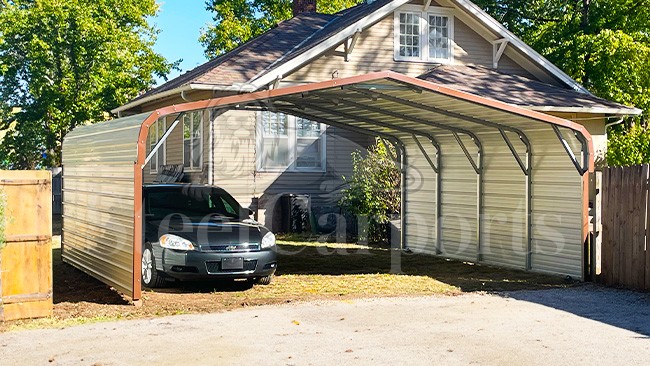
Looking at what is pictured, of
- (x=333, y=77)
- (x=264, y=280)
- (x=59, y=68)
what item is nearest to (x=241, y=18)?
(x=59, y=68)

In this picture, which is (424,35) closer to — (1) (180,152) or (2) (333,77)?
(2) (333,77)

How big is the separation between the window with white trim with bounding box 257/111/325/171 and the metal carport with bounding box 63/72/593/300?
533cm

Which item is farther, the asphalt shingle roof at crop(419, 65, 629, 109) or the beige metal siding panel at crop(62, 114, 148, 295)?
the asphalt shingle roof at crop(419, 65, 629, 109)

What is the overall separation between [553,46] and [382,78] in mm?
20656

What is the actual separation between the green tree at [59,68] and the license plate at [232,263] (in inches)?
972

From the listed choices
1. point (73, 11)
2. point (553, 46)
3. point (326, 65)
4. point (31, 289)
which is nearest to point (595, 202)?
point (31, 289)

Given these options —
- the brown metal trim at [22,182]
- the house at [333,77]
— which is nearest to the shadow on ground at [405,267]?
the house at [333,77]

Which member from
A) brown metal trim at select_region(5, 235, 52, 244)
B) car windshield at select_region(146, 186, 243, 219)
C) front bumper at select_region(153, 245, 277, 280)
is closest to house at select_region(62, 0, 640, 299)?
front bumper at select_region(153, 245, 277, 280)

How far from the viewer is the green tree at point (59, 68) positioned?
3525cm

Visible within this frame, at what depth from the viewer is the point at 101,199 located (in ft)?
42.0

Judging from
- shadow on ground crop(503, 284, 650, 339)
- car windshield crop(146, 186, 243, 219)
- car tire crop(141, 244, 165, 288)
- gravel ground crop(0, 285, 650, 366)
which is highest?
car windshield crop(146, 186, 243, 219)

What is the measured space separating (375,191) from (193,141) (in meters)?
5.37

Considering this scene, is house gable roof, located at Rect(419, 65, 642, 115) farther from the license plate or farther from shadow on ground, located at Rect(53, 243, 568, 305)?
the license plate

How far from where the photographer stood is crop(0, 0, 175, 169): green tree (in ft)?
116
